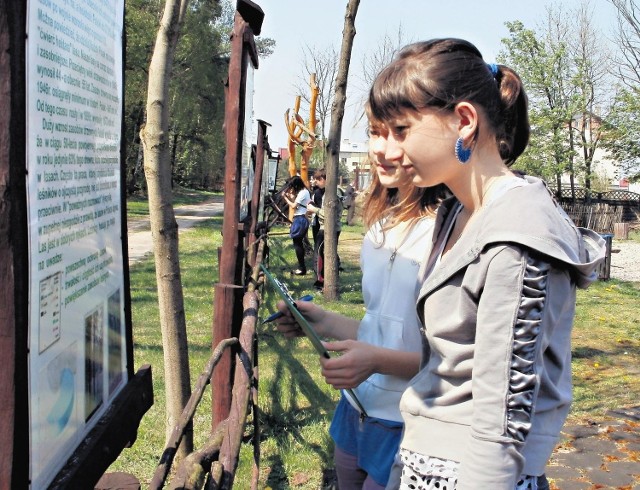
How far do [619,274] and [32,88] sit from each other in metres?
16.0

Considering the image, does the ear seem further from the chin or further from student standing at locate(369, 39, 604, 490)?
the chin

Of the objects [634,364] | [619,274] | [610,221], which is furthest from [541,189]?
[610,221]

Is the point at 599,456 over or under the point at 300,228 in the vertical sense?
under

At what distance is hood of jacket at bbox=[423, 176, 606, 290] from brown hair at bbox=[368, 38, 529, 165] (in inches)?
8.7

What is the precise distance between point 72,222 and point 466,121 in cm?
86

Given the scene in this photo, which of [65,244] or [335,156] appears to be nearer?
[65,244]

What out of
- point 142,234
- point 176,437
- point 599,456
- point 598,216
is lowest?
point 142,234

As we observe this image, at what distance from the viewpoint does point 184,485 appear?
1775 millimetres

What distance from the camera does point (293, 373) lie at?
577cm

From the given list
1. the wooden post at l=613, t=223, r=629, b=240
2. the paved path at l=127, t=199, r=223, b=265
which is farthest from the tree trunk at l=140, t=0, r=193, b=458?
the wooden post at l=613, t=223, r=629, b=240

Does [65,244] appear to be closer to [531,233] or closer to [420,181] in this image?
[420,181]

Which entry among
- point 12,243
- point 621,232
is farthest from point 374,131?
point 621,232

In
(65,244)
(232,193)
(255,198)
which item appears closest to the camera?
(65,244)

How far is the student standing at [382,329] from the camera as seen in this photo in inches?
79.8
